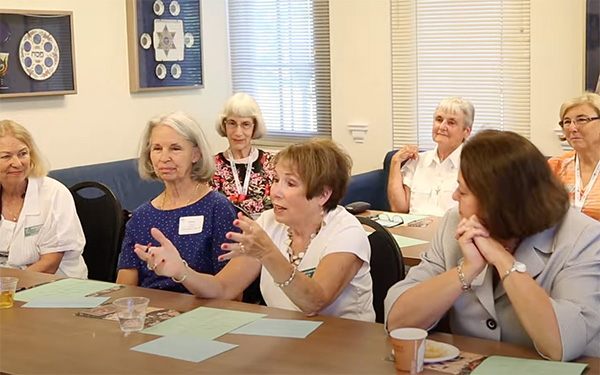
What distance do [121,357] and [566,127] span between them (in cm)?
303

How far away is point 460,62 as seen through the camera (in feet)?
18.4

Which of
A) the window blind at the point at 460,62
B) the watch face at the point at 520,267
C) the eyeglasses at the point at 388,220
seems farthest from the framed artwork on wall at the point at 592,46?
the watch face at the point at 520,267

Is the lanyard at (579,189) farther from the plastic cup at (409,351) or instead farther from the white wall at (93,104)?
the white wall at (93,104)

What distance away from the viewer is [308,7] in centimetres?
629

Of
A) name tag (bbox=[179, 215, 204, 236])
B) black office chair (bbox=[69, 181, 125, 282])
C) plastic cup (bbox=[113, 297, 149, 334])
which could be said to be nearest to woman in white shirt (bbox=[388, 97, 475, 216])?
black office chair (bbox=[69, 181, 125, 282])

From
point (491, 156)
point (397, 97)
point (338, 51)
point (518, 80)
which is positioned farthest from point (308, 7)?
point (491, 156)

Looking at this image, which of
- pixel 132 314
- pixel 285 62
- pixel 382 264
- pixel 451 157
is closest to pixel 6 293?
pixel 132 314

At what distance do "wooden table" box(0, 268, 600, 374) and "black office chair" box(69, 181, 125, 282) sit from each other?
4.86 feet

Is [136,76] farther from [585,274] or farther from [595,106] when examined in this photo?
[585,274]

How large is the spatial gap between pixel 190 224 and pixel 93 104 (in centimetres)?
295

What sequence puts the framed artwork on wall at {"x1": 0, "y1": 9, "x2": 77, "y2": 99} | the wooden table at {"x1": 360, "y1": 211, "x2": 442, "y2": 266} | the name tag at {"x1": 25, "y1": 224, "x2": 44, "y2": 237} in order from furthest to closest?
the framed artwork on wall at {"x1": 0, "y1": 9, "x2": 77, "y2": 99}, the name tag at {"x1": 25, "y1": 224, "x2": 44, "y2": 237}, the wooden table at {"x1": 360, "y1": 211, "x2": 442, "y2": 266}

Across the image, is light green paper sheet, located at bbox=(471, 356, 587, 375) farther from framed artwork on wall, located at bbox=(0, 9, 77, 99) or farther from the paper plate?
framed artwork on wall, located at bbox=(0, 9, 77, 99)

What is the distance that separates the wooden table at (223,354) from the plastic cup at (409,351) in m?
0.04

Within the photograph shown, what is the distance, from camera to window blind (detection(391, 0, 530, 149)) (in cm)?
538
